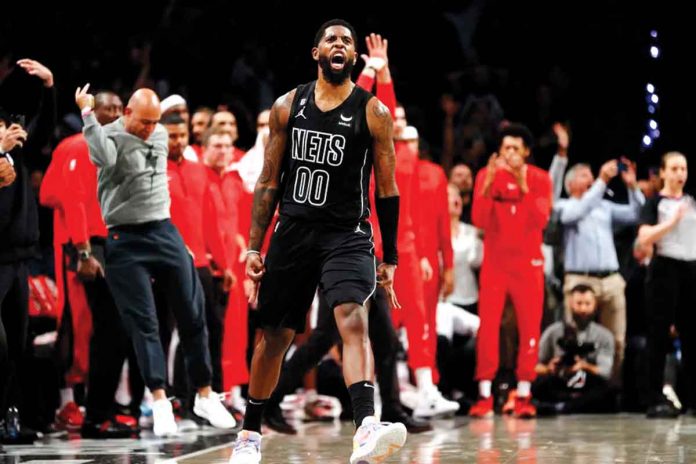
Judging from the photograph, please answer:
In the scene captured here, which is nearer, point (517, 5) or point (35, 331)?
point (35, 331)

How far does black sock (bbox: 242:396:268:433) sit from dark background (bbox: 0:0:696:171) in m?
6.97

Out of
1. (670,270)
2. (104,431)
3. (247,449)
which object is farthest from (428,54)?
(247,449)

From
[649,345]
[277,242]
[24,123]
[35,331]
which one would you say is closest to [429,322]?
[649,345]

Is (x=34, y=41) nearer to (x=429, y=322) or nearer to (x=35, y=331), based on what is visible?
(x=35, y=331)

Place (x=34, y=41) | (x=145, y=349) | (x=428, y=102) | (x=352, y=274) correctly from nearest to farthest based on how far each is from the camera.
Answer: (x=352, y=274) → (x=145, y=349) → (x=34, y=41) → (x=428, y=102)

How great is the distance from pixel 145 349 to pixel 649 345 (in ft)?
13.3

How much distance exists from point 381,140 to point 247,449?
1432mm

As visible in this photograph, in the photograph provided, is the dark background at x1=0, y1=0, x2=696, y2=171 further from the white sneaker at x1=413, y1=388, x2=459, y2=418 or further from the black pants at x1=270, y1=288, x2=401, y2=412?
the black pants at x1=270, y1=288, x2=401, y2=412

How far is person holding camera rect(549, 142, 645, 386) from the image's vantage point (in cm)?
1066

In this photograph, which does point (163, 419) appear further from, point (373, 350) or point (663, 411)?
point (663, 411)

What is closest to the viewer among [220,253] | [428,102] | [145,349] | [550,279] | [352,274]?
[352,274]

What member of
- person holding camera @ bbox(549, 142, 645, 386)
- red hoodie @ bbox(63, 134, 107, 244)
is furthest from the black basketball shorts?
person holding camera @ bbox(549, 142, 645, 386)

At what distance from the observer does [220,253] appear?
30.6ft

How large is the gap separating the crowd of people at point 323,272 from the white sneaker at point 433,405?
20 millimetres
